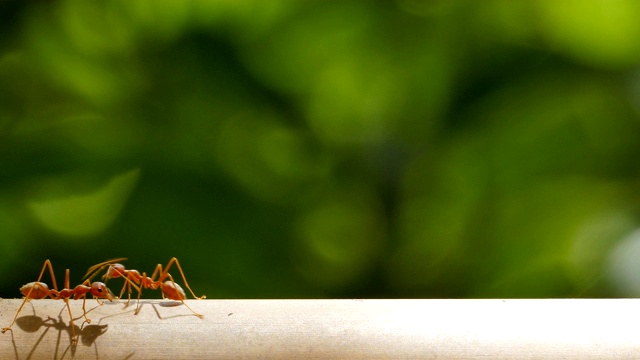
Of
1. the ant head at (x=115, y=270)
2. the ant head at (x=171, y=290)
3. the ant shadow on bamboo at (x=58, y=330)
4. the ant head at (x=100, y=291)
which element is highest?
the ant shadow on bamboo at (x=58, y=330)

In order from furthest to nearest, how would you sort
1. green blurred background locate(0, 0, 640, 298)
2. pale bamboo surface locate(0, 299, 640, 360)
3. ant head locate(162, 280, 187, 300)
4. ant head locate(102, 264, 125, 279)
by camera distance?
green blurred background locate(0, 0, 640, 298) < ant head locate(102, 264, 125, 279) < ant head locate(162, 280, 187, 300) < pale bamboo surface locate(0, 299, 640, 360)

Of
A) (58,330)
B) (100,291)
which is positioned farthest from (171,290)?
(58,330)

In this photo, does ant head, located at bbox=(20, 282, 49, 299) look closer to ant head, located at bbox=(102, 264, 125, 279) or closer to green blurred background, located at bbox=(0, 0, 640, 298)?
ant head, located at bbox=(102, 264, 125, 279)

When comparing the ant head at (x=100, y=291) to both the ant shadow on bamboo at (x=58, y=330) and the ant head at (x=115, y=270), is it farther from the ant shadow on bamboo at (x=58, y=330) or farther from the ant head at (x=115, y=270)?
the ant shadow on bamboo at (x=58, y=330)

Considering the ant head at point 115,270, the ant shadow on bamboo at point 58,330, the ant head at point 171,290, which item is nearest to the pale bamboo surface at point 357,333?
the ant shadow on bamboo at point 58,330

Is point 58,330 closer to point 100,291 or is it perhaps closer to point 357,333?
point 357,333

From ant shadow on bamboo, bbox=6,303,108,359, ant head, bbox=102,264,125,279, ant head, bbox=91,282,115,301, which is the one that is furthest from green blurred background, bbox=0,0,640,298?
ant shadow on bamboo, bbox=6,303,108,359
